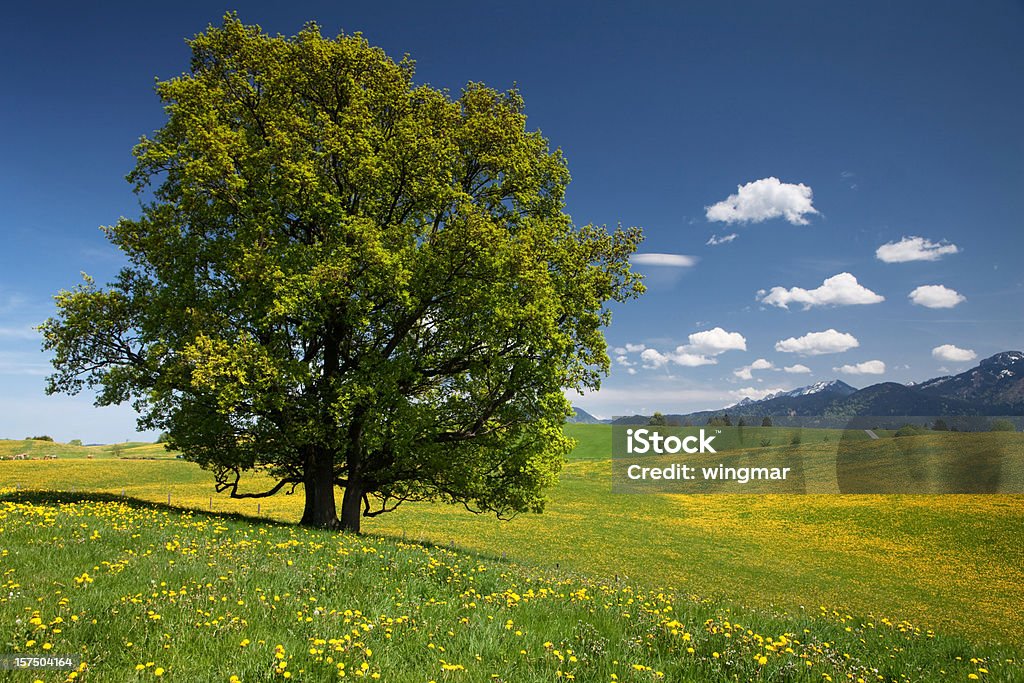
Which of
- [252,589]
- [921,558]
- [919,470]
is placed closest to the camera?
[252,589]

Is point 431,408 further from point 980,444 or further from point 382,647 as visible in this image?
point 980,444

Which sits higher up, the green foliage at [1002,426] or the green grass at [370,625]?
the green grass at [370,625]

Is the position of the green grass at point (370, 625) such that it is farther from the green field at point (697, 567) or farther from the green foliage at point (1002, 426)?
the green foliage at point (1002, 426)

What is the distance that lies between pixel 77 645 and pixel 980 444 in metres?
86.9

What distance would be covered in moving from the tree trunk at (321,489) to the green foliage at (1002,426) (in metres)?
83.5

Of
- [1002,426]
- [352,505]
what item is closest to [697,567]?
[352,505]

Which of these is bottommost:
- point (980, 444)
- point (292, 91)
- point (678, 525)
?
point (678, 525)

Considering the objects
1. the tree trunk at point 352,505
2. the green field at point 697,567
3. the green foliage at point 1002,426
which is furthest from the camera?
the green foliage at point 1002,426

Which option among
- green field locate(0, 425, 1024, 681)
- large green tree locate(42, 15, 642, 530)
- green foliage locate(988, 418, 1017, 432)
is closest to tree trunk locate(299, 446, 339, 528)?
large green tree locate(42, 15, 642, 530)

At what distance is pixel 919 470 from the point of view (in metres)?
65.1

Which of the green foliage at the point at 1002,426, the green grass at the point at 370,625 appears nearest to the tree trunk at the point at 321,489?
the green grass at the point at 370,625

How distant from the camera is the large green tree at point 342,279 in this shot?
17.2 meters

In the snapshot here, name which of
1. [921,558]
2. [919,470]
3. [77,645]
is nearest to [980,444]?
[919,470]

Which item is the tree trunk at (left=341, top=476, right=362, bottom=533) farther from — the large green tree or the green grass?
the green grass
